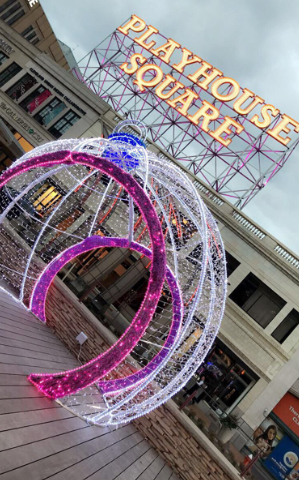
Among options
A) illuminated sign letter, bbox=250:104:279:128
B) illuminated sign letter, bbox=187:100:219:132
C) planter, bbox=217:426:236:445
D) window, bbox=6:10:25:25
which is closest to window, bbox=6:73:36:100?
window, bbox=6:10:25:25

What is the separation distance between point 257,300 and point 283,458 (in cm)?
943

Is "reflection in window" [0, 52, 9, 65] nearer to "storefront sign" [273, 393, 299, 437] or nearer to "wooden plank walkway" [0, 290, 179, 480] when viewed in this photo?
"wooden plank walkway" [0, 290, 179, 480]

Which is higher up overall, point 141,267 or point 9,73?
point 9,73

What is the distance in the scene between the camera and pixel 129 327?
9.30 m

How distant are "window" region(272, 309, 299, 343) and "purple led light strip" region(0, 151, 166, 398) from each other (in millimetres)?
17595

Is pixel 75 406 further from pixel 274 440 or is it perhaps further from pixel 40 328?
pixel 274 440

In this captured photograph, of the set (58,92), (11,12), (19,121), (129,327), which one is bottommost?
(129,327)

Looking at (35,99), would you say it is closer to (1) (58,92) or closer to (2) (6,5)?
(1) (58,92)

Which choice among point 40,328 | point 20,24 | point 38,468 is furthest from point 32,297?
point 20,24

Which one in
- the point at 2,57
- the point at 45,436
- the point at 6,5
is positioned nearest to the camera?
the point at 45,436

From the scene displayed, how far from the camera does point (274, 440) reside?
23.9m

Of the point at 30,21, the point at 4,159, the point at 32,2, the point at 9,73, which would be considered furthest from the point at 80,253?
the point at 30,21

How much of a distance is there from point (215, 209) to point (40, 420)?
20790 millimetres

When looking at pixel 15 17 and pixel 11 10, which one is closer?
pixel 11 10
